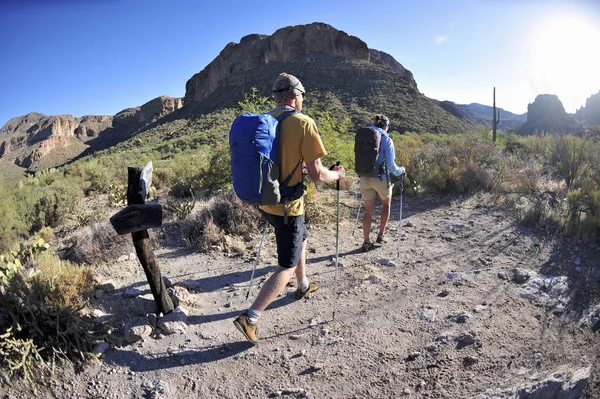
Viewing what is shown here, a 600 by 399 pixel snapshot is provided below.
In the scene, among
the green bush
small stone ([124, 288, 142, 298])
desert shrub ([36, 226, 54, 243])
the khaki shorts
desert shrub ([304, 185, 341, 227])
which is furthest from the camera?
the green bush

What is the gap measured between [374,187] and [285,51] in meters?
60.0

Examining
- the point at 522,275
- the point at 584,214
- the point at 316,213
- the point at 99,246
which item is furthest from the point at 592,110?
the point at 99,246

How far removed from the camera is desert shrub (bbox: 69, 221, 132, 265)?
440cm

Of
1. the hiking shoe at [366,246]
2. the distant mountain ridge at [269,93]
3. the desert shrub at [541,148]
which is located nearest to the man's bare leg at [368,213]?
the hiking shoe at [366,246]

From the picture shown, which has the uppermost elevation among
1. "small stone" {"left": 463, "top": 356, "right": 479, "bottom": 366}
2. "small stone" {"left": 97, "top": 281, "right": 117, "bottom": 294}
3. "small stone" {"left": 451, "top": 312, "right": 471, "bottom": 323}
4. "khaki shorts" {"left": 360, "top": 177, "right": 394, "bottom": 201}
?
"khaki shorts" {"left": 360, "top": 177, "right": 394, "bottom": 201}

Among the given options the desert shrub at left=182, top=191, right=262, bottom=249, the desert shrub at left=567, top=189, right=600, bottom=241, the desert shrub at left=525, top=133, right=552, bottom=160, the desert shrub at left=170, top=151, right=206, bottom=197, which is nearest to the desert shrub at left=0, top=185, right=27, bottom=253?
the desert shrub at left=170, top=151, right=206, bottom=197

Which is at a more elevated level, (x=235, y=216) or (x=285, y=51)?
(x=285, y=51)

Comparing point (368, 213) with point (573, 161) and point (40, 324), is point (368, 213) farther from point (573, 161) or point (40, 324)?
point (573, 161)

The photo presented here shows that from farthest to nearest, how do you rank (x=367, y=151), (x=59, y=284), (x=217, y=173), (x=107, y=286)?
1. (x=217, y=173)
2. (x=367, y=151)
3. (x=107, y=286)
4. (x=59, y=284)

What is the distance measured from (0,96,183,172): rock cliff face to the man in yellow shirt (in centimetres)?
7421

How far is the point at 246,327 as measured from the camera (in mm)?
2744

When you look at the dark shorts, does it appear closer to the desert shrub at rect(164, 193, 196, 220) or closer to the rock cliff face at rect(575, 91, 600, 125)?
the desert shrub at rect(164, 193, 196, 220)

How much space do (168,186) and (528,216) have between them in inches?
345

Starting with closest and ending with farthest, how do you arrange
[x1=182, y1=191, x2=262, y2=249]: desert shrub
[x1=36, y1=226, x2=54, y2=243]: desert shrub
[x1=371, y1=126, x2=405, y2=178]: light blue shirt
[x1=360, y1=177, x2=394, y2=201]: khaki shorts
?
[x1=371, y1=126, x2=405, y2=178]: light blue shirt
[x1=360, y1=177, x2=394, y2=201]: khaki shorts
[x1=182, y1=191, x2=262, y2=249]: desert shrub
[x1=36, y1=226, x2=54, y2=243]: desert shrub
